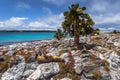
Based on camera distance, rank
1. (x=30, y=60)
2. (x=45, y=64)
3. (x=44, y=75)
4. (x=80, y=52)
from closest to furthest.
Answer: (x=44, y=75) → (x=45, y=64) → (x=30, y=60) → (x=80, y=52)

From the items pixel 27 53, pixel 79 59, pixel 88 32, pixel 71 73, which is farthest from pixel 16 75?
pixel 88 32

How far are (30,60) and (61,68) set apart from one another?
9.70 metres

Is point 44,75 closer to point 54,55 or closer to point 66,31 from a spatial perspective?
point 54,55

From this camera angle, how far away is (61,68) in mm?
44031

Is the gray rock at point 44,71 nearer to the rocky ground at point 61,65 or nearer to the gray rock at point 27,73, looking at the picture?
the rocky ground at point 61,65

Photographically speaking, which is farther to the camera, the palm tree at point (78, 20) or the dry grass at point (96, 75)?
the palm tree at point (78, 20)

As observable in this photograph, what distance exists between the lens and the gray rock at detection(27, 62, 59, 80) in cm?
4150

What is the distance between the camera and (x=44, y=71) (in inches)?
1681

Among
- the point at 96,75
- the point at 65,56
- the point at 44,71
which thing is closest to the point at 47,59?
the point at 44,71

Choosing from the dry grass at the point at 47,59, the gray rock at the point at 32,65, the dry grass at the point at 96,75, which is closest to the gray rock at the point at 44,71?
the dry grass at the point at 47,59

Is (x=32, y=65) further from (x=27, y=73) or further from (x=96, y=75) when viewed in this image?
(x=96, y=75)

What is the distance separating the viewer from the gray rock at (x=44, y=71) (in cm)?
4150

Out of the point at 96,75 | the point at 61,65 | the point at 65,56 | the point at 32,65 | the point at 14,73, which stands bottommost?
the point at 96,75

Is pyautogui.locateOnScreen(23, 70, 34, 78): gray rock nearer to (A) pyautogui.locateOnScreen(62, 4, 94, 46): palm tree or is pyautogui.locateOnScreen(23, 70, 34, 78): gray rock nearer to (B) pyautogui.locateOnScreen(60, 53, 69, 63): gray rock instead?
(B) pyautogui.locateOnScreen(60, 53, 69, 63): gray rock
